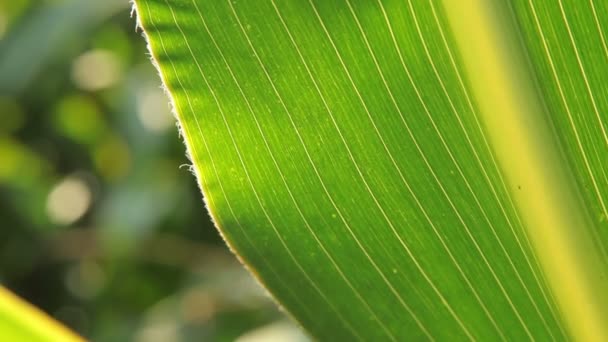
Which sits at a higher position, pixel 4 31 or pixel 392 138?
pixel 4 31

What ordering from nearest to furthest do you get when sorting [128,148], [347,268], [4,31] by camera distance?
[347,268], [128,148], [4,31]

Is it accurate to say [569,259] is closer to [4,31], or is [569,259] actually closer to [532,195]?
[532,195]

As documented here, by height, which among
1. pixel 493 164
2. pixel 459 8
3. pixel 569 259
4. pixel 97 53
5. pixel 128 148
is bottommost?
pixel 569 259

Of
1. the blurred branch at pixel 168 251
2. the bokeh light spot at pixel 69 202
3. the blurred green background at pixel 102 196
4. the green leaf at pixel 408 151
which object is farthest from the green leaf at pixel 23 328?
the bokeh light spot at pixel 69 202

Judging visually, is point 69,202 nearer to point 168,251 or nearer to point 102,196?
point 102,196

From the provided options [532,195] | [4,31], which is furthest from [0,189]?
[532,195]

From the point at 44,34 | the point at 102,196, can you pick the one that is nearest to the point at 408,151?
the point at 44,34

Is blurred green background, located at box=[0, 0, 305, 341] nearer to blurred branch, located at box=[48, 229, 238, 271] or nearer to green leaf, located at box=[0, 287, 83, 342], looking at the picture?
blurred branch, located at box=[48, 229, 238, 271]
